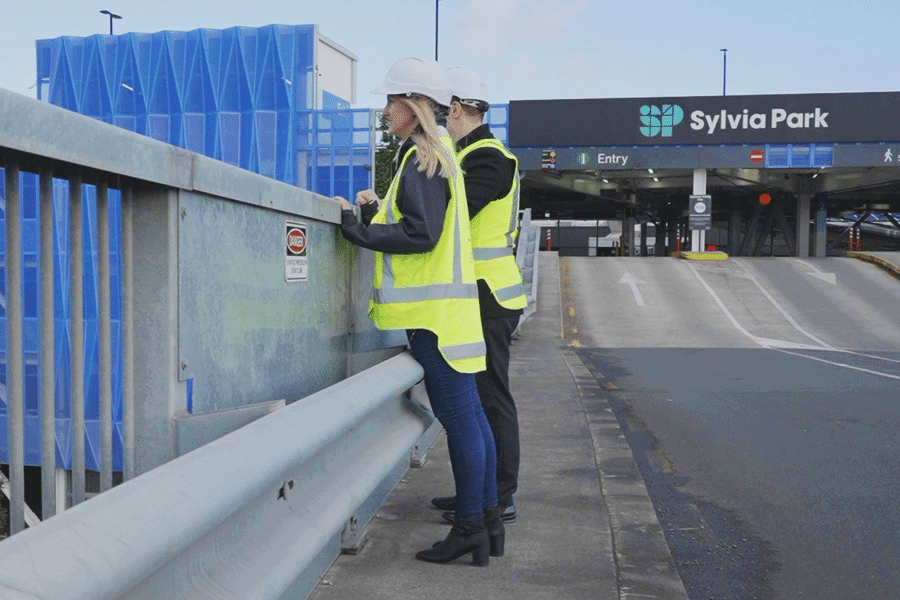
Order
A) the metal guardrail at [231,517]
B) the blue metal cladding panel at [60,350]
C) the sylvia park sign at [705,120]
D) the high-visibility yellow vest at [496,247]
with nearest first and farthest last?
1. the metal guardrail at [231,517]
2. the blue metal cladding panel at [60,350]
3. the high-visibility yellow vest at [496,247]
4. the sylvia park sign at [705,120]

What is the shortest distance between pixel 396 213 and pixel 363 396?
0.87 m

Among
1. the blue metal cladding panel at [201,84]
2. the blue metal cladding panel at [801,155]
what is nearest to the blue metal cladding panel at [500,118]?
the blue metal cladding panel at [801,155]

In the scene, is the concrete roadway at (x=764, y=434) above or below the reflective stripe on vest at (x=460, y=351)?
below

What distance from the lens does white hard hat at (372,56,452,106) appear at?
12.1ft

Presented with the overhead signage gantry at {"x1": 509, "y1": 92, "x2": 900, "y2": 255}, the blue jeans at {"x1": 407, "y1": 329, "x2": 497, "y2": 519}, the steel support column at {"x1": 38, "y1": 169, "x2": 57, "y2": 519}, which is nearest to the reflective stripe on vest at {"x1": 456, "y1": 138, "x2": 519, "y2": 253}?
the blue jeans at {"x1": 407, "y1": 329, "x2": 497, "y2": 519}

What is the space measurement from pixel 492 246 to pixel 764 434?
386 cm

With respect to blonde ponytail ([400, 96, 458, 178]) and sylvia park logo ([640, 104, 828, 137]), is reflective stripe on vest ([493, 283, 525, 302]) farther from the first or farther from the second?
sylvia park logo ([640, 104, 828, 137])

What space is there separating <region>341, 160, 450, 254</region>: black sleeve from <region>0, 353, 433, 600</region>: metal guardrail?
0.49 meters

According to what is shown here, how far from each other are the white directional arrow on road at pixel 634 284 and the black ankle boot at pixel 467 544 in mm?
18612

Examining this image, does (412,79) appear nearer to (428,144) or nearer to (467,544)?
(428,144)

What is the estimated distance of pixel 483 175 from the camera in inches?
167

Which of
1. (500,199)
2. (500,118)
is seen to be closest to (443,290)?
(500,199)

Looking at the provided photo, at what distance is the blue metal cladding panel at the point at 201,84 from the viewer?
51.6 meters

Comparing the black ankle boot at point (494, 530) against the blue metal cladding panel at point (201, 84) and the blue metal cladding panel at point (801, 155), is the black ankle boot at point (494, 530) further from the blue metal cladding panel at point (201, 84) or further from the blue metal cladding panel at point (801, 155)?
the blue metal cladding panel at point (201, 84)
